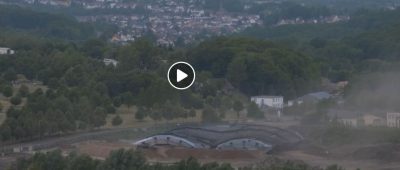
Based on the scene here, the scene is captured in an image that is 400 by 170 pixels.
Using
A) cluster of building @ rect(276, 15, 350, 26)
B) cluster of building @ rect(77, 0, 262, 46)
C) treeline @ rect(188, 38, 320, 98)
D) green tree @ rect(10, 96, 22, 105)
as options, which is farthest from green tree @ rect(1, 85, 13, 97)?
cluster of building @ rect(276, 15, 350, 26)

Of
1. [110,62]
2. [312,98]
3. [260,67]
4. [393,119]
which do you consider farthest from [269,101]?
[110,62]

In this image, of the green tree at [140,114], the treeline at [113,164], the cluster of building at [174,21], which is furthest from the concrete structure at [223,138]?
the cluster of building at [174,21]

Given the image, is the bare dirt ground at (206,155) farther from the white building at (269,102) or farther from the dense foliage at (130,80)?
the white building at (269,102)

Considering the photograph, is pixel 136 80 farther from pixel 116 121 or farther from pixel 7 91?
pixel 116 121

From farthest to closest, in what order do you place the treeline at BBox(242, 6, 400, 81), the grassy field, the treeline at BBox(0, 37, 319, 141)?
the treeline at BBox(242, 6, 400, 81)
the grassy field
the treeline at BBox(0, 37, 319, 141)

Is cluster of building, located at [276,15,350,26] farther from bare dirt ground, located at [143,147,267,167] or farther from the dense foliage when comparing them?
bare dirt ground, located at [143,147,267,167]
